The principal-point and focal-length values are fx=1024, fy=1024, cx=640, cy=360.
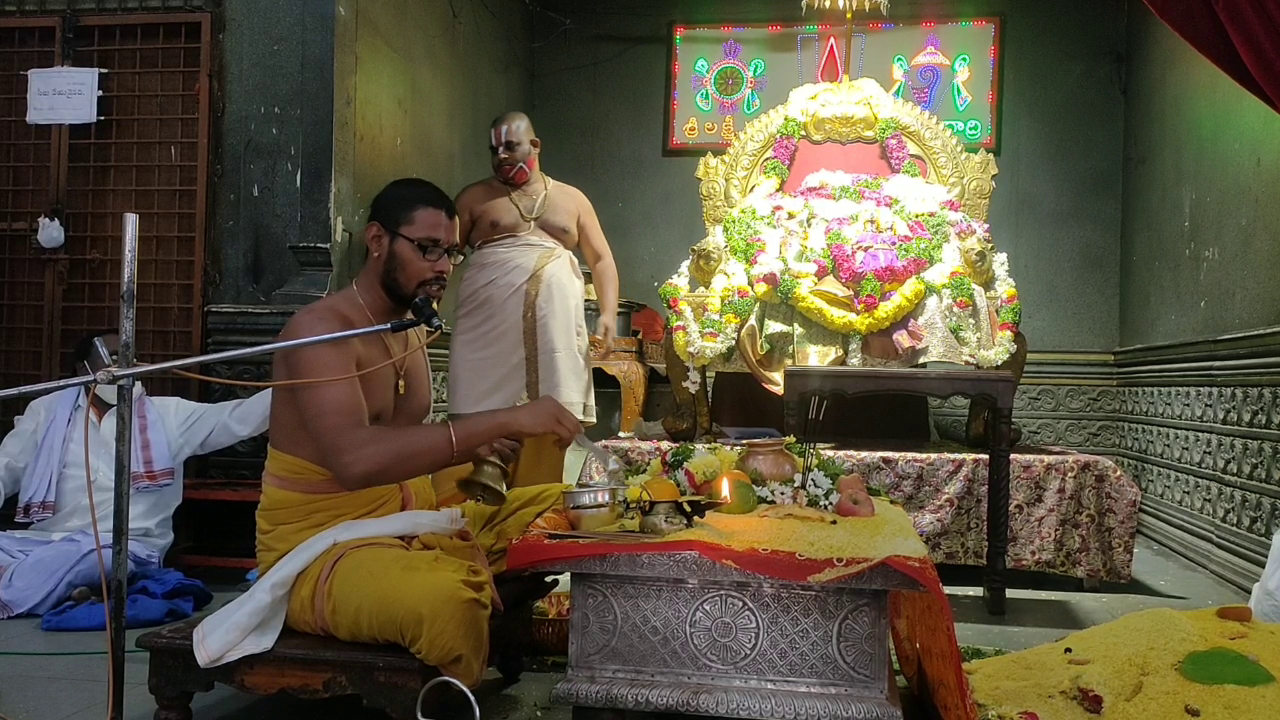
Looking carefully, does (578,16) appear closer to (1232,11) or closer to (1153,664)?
(1232,11)

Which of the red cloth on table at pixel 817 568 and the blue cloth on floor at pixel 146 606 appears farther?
the blue cloth on floor at pixel 146 606

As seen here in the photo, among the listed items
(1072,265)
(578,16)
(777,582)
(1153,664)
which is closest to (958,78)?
(1072,265)

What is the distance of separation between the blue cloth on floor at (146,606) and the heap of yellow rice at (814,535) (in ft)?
7.90

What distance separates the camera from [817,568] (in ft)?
7.79

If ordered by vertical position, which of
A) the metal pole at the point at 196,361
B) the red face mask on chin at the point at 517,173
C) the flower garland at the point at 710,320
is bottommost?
the metal pole at the point at 196,361

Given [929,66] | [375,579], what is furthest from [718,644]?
[929,66]

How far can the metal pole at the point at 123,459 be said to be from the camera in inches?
88.8

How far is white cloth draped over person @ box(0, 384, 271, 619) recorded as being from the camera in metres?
4.48

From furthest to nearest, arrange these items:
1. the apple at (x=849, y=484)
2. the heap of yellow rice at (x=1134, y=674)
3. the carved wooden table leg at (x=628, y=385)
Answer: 1. the carved wooden table leg at (x=628, y=385)
2. the apple at (x=849, y=484)
3. the heap of yellow rice at (x=1134, y=674)

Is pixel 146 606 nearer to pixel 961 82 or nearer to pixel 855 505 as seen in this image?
pixel 855 505

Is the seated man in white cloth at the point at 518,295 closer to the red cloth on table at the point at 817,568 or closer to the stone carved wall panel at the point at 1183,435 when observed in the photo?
the red cloth on table at the point at 817,568

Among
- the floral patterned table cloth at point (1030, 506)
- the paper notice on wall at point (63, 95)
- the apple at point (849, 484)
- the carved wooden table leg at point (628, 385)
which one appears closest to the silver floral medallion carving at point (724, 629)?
the apple at point (849, 484)

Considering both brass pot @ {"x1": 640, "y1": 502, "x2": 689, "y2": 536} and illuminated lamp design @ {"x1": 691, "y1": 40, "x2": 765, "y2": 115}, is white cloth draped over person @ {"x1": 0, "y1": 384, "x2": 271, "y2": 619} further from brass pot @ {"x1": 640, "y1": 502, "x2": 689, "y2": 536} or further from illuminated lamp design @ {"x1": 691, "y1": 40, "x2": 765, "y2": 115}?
illuminated lamp design @ {"x1": 691, "y1": 40, "x2": 765, "y2": 115}

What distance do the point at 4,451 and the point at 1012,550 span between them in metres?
4.66
